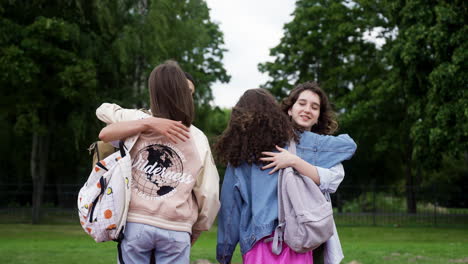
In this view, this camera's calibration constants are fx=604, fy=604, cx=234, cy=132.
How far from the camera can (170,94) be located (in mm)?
3488

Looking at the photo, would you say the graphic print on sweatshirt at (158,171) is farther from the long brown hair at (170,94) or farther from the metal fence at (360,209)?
the metal fence at (360,209)

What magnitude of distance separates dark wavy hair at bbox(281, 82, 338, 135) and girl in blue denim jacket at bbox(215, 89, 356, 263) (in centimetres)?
35

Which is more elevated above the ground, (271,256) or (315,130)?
(315,130)

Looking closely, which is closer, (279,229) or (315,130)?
(279,229)

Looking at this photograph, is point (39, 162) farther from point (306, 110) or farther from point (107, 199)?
point (107, 199)

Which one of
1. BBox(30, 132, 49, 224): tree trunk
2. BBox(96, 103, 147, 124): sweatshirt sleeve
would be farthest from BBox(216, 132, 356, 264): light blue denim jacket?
BBox(30, 132, 49, 224): tree trunk

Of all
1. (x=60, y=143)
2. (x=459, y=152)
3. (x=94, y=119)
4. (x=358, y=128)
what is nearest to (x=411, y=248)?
(x=459, y=152)

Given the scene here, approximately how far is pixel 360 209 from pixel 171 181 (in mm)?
22414

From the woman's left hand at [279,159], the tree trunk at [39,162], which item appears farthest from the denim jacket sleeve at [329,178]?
the tree trunk at [39,162]

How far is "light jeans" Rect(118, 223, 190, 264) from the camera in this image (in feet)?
10.8

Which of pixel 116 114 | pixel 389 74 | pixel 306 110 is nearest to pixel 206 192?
pixel 116 114

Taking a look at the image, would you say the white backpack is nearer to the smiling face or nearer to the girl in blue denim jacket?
the girl in blue denim jacket

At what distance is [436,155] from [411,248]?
8494 millimetres

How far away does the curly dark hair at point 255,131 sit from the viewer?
11.9 ft
